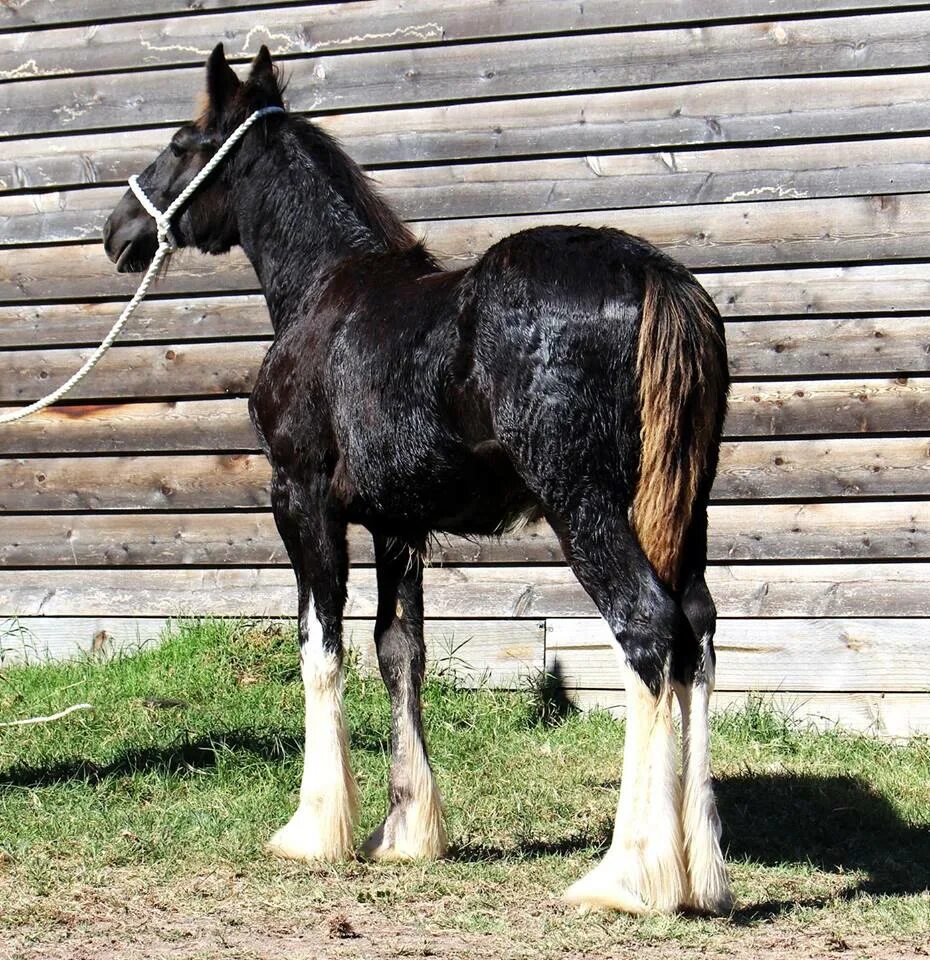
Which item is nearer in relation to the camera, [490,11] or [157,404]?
[490,11]

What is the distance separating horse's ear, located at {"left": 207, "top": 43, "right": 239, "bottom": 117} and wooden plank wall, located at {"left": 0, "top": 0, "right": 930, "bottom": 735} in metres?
1.64

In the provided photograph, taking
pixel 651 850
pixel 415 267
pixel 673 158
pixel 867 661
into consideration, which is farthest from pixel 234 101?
pixel 867 661

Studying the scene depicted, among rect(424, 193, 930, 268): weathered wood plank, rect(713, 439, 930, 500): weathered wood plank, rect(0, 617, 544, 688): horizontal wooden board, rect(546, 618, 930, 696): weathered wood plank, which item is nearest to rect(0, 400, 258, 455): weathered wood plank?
rect(0, 617, 544, 688): horizontal wooden board

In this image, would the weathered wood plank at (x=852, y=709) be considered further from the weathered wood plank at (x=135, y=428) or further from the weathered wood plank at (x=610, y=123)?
the weathered wood plank at (x=135, y=428)

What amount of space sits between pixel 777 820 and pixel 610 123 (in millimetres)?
3327

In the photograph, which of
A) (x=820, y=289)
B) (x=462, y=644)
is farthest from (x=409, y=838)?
(x=820, y=289)

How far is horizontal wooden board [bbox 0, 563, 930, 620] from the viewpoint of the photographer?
19.3ft

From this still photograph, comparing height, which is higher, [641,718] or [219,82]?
[219,82]

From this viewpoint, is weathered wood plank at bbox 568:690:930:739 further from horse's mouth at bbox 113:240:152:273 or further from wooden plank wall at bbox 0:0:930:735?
horse's mouth at bbox 113:240:152:273

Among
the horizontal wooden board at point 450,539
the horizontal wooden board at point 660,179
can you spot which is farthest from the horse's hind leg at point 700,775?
the horizontal wooden board at point 660,179

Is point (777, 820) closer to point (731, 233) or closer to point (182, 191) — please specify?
point (731, 233)

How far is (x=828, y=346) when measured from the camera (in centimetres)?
589

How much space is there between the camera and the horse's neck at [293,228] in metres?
4.68

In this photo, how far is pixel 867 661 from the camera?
5891mm
